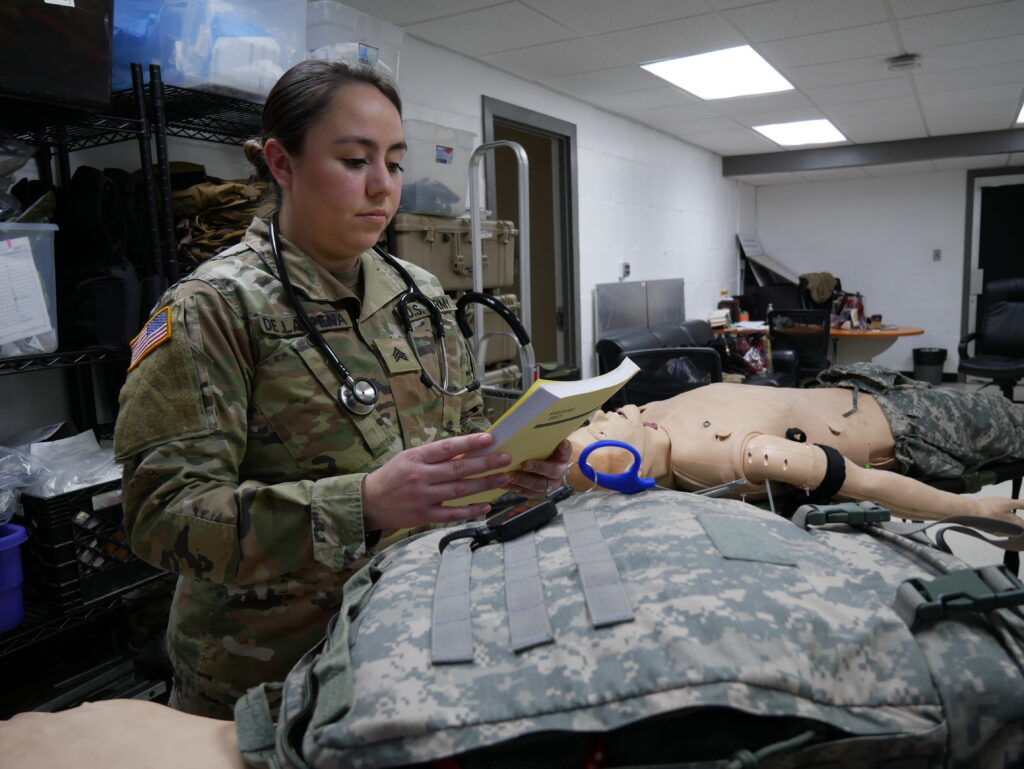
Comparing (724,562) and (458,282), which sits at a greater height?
(458,282)

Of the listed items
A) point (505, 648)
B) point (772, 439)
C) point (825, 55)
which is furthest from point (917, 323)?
point (505, 648)

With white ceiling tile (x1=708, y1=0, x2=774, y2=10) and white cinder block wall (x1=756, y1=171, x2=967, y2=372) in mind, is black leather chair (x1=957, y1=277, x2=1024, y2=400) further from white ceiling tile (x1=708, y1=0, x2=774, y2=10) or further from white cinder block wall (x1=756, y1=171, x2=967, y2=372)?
white ceiling tile (x1=708, y1=0, x2=774, y2=10)

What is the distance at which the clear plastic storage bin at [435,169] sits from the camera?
9.81 feet

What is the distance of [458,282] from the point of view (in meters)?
3.18

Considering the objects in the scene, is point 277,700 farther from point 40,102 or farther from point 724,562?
point 40,102

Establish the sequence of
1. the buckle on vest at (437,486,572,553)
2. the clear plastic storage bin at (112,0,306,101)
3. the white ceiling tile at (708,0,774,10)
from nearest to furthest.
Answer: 1. the buckle on vest at (437,486,572,553)
2. the clear plastic storage bin at (112,0,306,101)
3. the white ceiling tile at (708,0,774,10)

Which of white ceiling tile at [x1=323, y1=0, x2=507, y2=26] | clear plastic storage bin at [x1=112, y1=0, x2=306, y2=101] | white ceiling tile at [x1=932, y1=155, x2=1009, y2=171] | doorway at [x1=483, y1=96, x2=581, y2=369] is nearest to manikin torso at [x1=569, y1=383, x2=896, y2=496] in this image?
clear plastic storage bin at [x1=112, y1=0, x2=306, y2=101]

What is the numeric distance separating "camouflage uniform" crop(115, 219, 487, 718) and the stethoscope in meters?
0.01

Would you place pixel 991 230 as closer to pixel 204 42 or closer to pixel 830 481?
pixel 830 481

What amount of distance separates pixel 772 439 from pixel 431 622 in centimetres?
112

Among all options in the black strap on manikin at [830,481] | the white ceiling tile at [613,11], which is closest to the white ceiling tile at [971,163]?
the white ceiling tile at [613,11]

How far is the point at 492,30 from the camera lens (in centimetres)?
339

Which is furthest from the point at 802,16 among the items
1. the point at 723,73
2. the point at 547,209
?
the point at 547,209

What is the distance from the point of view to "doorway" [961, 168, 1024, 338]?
747 centimetres
